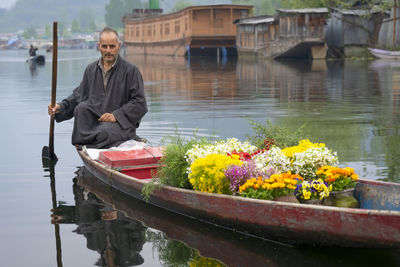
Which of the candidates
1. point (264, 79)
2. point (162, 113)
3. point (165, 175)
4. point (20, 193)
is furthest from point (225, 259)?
point (264, 79)

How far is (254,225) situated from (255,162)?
69 cm

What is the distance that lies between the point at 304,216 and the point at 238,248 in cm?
70

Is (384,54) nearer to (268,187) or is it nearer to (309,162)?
(309,162)

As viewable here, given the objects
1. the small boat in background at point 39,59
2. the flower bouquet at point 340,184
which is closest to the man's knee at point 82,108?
the flower bouquet at point 340,184

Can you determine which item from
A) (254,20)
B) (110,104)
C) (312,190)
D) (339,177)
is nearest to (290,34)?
(254,20)

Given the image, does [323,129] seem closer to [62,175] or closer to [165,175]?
[62,175]

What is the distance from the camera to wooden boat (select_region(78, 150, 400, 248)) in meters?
4.90

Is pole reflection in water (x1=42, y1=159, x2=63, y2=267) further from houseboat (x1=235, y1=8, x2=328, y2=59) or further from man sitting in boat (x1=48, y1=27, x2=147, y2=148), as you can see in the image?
houseboat (x1=235, y1=8, x2=328, y2=59)

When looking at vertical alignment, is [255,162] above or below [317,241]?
above

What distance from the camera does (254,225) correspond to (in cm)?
557

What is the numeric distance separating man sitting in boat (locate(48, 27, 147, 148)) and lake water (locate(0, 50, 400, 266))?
0.64 m

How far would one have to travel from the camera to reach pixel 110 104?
330 inches

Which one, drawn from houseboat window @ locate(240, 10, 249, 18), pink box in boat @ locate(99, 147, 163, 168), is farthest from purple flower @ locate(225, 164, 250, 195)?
houseboat window @ locate(240, 10, 249, 18)

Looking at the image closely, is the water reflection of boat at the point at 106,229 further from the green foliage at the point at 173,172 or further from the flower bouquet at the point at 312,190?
the flower bouquet at the point at 312,190
